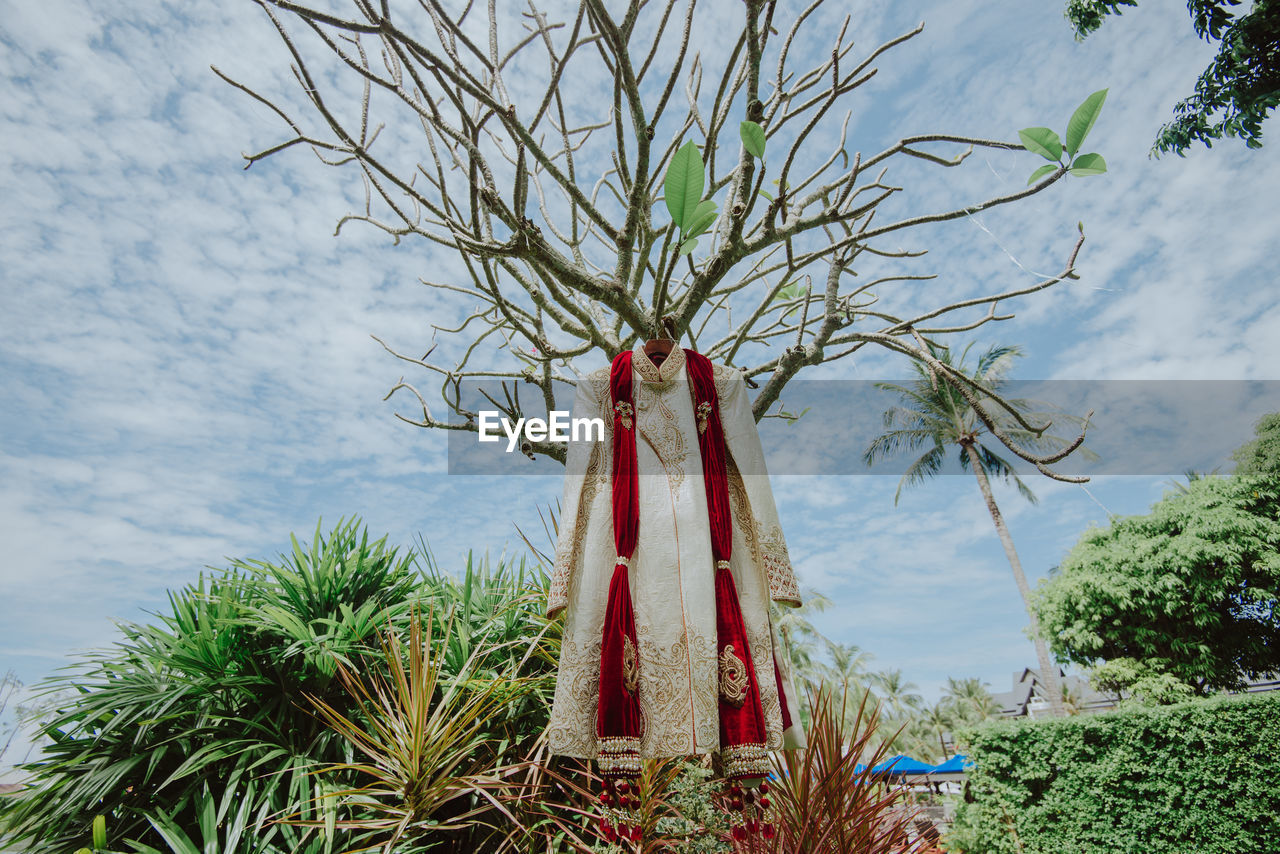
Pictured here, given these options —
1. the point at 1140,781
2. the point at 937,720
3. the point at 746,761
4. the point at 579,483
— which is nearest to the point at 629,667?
the point at 746,761

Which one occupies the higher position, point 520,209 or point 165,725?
point 520,209

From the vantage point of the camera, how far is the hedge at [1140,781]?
19.2ft

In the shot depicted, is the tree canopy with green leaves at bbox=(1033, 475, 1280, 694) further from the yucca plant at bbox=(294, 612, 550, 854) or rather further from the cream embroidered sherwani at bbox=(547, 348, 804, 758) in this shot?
the yucca plant at bbox=(294, 612, 550, 854)

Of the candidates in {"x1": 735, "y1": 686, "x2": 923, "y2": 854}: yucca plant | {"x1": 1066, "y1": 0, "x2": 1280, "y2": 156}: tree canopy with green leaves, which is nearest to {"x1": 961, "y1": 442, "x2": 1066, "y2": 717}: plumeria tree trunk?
{"x1": 1066, "y1": 0, "x2": 1280, "y2": 156}: tree canopy with green leaves

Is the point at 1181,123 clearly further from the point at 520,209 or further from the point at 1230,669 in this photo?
the point at 520,209

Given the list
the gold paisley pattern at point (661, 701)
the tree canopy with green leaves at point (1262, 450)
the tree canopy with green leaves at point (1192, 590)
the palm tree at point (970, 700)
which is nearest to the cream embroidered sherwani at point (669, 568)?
the gold paisley pattern at point (661, 701)

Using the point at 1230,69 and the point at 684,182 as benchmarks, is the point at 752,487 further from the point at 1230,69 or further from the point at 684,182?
the point at 1230,69

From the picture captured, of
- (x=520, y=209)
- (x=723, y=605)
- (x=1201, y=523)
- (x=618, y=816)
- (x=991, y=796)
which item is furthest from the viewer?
(x=1201, y=523)

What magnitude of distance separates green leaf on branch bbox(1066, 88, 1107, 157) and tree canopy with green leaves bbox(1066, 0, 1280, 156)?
837cm

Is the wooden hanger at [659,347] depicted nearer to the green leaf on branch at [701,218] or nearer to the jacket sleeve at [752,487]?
the jacket sleeve at [752,487]

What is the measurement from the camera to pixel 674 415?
6.04 feet

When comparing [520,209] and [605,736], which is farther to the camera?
[520,209]

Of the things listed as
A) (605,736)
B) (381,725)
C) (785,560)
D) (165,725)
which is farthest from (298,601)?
(785,560)

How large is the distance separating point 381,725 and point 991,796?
8141 mm
